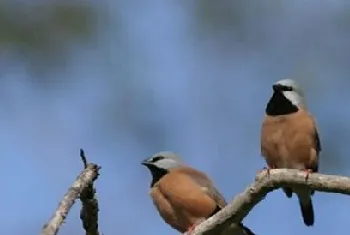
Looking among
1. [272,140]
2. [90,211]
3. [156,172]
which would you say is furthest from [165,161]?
[90,211]

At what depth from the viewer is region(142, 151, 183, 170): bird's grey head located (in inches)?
227

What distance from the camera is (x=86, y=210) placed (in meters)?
3.92

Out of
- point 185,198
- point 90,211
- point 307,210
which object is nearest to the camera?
point 90,211

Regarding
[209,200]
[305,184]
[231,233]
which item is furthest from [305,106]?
[305,184]

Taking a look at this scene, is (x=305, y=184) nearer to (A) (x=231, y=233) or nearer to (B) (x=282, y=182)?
(B) (x=282, y=182)

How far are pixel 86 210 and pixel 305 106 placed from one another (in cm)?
217

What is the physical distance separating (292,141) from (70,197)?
2.09m

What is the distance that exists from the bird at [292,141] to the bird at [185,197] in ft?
1.39

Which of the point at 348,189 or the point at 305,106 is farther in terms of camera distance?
the point at 305,106

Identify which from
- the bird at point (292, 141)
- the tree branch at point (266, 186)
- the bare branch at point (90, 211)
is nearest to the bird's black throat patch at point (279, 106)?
the bird at point (292, 141)

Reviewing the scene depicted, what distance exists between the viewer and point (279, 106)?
5578 mm

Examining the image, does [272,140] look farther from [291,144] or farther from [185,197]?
[185,197]

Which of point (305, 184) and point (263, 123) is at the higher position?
point (263, 123)

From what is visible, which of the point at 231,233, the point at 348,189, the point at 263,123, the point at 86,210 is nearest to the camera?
the point at 348,189
